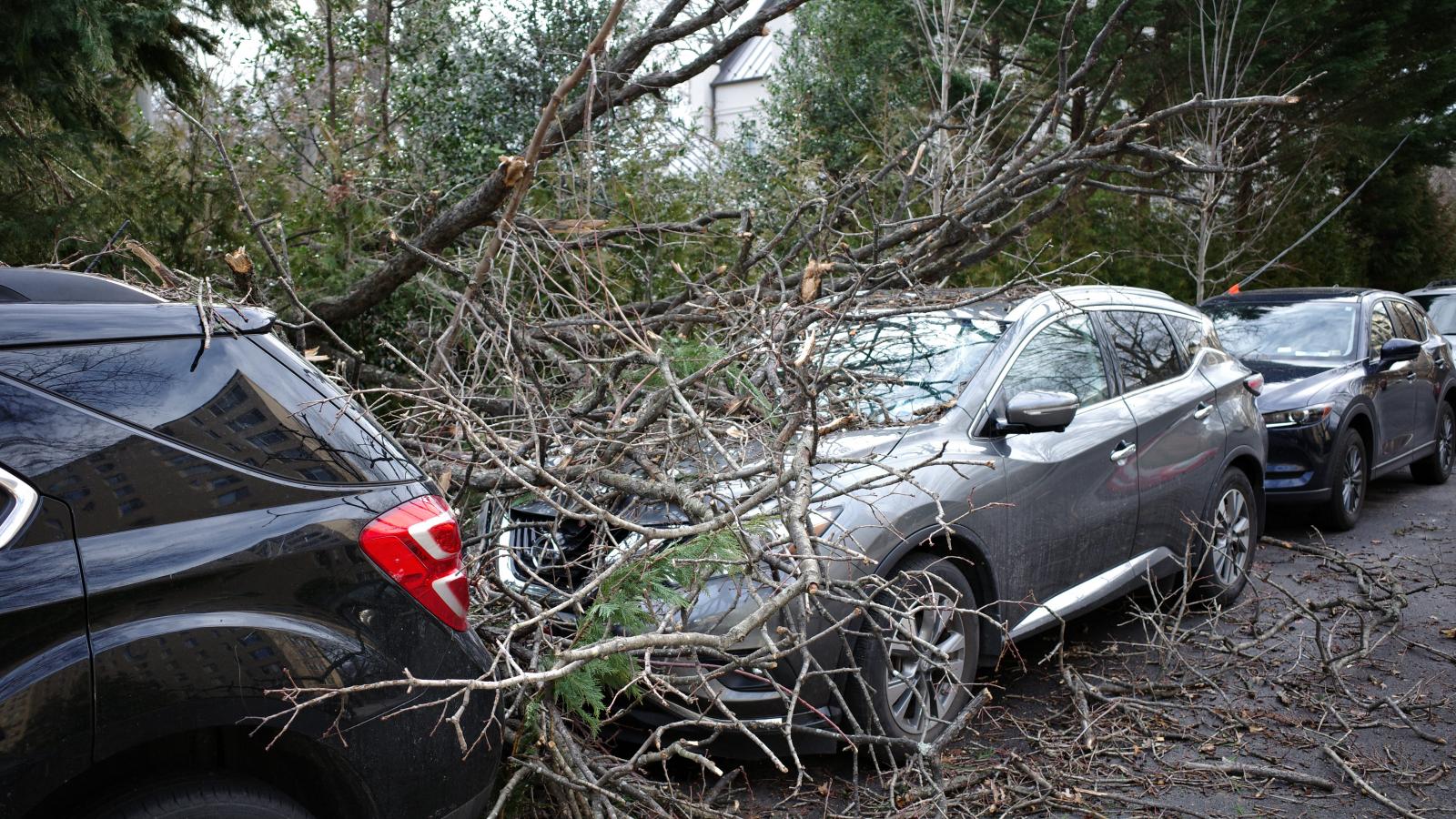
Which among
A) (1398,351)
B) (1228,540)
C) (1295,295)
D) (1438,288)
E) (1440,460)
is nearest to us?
(1228,540)

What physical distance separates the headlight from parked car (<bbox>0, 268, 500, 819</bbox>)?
7.01m

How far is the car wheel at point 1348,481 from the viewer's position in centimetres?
795

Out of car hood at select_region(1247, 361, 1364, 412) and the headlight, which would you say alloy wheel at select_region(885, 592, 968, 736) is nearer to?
the headlight

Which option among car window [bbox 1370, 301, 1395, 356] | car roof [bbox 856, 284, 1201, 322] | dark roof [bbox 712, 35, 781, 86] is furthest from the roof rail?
dark roof [bbox 712, 35, 781, 86]

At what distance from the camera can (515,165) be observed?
432cm

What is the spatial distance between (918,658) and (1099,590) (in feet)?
4.49

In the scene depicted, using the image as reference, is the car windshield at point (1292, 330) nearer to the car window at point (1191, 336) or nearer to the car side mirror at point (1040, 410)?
the car window at point (1191, 336)

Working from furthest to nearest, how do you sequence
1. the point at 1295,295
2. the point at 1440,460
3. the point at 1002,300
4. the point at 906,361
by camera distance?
the point at 1440,460 → the point at 1295,295 → the point at 1002,300 → the point at 906,361

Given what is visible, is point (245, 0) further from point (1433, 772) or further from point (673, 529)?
point (1433, 772)

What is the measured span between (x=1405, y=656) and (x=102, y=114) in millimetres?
7247

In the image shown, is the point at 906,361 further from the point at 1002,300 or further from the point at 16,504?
the point at 16,504

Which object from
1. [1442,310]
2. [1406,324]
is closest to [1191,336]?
[1406,324]

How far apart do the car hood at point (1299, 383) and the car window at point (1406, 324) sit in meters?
1.40

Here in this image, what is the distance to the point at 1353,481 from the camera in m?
8.30
